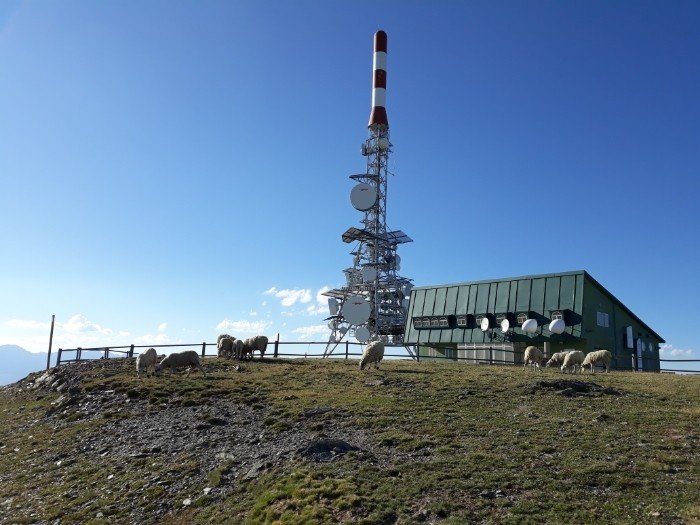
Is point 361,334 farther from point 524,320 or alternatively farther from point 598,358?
point 598,358

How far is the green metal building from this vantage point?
149ft

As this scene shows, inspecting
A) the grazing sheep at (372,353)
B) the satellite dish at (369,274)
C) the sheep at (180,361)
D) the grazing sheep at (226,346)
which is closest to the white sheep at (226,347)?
the grazing sheep at (226,346)

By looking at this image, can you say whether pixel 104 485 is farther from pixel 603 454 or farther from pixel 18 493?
pixel 603 454

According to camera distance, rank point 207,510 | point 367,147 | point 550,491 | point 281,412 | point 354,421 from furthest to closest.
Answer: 1. point 367,147
2. point 281,412
3. point 354,421
4. point 207,510
5. point 550,491

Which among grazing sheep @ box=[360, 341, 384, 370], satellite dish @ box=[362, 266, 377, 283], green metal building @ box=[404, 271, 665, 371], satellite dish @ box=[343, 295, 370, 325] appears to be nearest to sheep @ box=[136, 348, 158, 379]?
grazing sheep @ box=[360, 341, 384, 370]

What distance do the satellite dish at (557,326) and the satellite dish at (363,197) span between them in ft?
80.5

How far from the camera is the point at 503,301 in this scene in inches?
1976

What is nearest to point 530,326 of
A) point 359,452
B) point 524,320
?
point 524,320

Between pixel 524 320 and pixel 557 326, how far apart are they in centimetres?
364

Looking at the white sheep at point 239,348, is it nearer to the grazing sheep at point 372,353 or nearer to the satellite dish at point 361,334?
the grazing sheep at point 372,353

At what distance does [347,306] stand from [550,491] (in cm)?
4461

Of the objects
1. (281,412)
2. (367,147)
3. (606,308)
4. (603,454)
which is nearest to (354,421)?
(281,412)

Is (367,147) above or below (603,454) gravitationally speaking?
above

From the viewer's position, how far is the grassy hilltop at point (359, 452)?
42.8 ft
